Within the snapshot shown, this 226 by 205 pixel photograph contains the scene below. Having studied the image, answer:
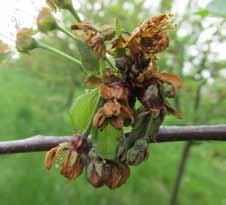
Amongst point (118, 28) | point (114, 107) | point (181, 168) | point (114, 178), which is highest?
point (118, 28)

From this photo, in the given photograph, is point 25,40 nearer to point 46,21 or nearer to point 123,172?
point 46,21

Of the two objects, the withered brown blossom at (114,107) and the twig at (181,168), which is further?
the twig at (181,168)

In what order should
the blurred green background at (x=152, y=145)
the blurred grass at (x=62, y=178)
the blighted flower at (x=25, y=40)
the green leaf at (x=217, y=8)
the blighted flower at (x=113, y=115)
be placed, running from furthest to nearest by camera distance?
the blurred grass at (x=62, y=178) → the blurred green background at (x=152, y=145) → the green leaf at (x=217, y=8) → the blighted flower at (x=25, y=40) → the blighted flower at (x=113, y=115)

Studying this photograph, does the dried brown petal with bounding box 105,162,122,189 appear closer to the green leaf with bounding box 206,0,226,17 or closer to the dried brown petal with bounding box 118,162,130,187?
the dried brown petal with bounding box 118,162,130,187

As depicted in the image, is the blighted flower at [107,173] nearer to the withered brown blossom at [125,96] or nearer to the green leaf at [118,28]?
the withered brown blossom at [125,96]

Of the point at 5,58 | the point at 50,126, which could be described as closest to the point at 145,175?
the point at 50,126

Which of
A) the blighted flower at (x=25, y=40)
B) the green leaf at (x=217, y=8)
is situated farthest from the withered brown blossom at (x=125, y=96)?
the green leaf at (x=217, y=8)

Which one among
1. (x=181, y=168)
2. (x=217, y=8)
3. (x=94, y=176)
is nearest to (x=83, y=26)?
(x=94, y=176)
